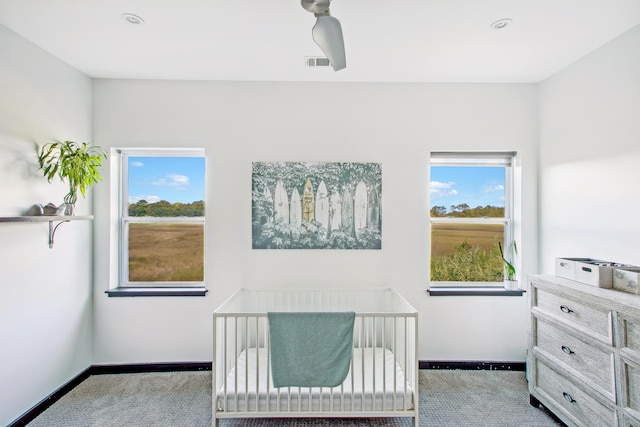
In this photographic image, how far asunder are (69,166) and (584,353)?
11.4 ft

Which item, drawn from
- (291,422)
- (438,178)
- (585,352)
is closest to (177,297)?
(291,422)

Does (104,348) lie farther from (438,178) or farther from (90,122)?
(438,178)

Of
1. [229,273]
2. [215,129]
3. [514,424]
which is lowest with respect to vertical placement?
[514,424]

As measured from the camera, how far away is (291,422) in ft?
6.70

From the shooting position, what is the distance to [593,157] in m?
2.19

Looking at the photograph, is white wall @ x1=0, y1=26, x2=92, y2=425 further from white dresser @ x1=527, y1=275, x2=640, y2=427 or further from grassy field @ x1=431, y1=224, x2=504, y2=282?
white dresser @ x1=527, y1=275, x2=640, y2=427

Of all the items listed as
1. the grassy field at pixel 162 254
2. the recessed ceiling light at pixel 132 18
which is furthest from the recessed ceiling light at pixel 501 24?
the grassy field at pixel 162 254

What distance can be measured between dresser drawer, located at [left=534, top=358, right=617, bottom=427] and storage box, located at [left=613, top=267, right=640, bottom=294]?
0.62 meters

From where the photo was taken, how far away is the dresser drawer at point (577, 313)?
1652mm

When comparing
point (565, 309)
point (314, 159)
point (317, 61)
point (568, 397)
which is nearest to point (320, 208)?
point (314, 159)

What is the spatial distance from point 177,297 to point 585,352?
9.42 feet

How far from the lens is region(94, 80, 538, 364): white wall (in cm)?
266

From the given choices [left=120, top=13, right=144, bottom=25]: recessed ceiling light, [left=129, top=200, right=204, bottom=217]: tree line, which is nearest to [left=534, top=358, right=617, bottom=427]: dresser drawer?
[left=129, top=200, right=204, bottom=217]: tree line

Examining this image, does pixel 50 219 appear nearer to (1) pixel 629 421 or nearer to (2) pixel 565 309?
(2) pixel 565 309
